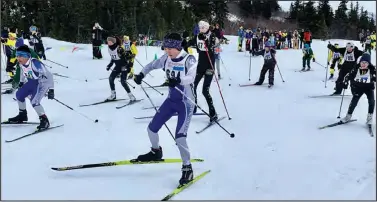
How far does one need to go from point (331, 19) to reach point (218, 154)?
171 feet

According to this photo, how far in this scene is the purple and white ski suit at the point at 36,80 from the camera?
746 centimetres

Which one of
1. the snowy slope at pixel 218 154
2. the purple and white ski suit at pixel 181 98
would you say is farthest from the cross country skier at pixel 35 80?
the purple and white ski suit at pixel 181 98

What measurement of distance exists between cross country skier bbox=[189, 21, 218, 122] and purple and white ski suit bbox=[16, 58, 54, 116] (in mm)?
3087

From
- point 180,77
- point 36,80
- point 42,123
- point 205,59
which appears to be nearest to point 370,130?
point 205,59

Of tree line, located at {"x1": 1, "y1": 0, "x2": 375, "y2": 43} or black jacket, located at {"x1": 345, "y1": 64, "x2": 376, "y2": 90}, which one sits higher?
tree line, located at {"x1": 1, "y1": 0, "x2": 375, "y2": 43}

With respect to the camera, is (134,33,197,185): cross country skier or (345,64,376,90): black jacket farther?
(345,64,376,90): black jacket

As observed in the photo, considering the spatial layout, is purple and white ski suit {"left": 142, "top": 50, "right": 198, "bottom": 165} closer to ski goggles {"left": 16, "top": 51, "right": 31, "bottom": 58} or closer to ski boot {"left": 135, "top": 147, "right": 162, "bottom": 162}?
ski boot {"left": 135, "top": 147, "right": 162, "bottom": 162}

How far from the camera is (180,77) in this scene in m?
5.20

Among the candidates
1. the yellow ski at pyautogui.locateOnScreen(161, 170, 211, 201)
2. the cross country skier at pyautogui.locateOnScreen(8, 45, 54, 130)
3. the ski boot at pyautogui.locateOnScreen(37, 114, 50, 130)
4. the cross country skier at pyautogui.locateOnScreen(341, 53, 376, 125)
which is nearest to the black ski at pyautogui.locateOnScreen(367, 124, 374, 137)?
the cross country skier at pyautogui.locateOnScreen(341, 53, 376, 125)

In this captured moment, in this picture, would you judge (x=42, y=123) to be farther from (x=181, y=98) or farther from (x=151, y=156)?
(x=181, y=98)

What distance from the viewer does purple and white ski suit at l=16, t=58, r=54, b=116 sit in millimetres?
7459

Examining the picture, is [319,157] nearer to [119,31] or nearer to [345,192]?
[345,192]

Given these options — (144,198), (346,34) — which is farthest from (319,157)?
(346,34)

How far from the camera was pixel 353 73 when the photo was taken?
771 centimetres
